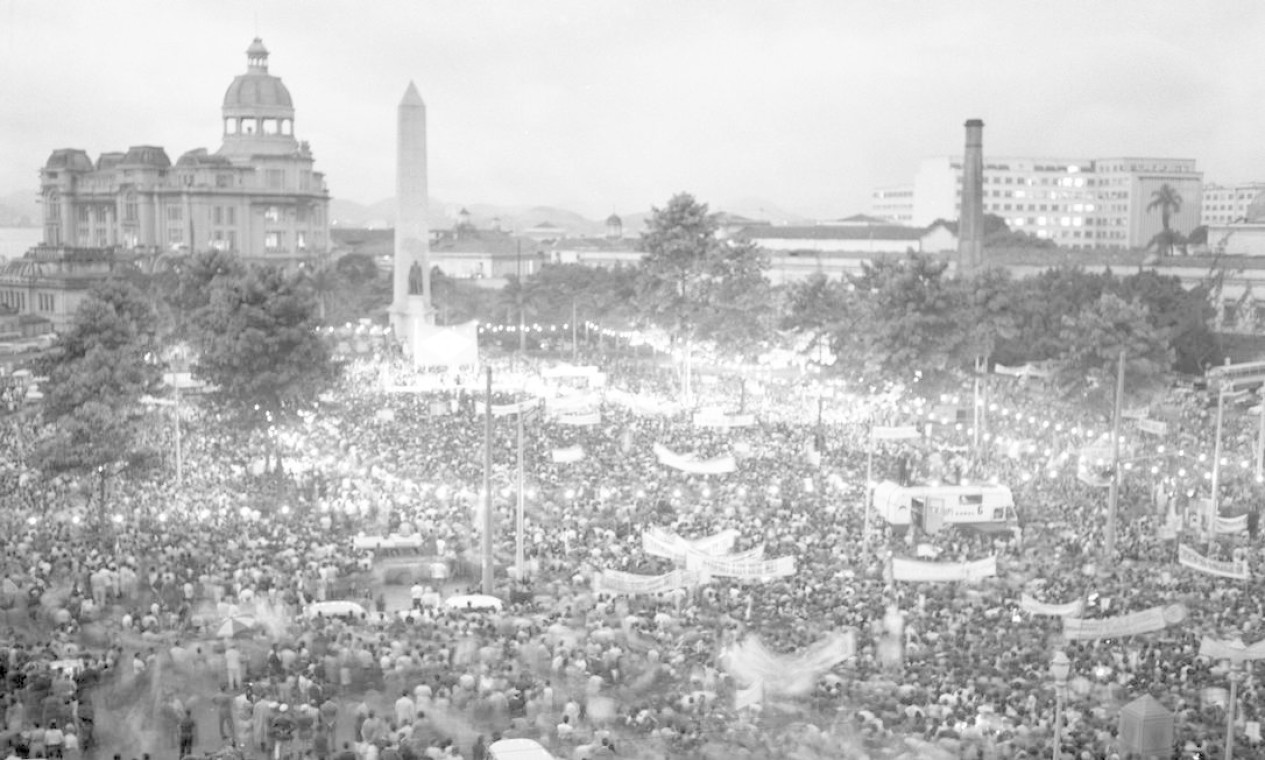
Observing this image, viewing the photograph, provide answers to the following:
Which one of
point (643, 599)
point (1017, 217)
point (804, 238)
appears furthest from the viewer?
point (1017, 217)

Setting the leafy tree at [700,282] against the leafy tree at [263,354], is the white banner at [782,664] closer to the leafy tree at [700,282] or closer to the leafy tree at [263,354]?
the leafy tree at [263,354]

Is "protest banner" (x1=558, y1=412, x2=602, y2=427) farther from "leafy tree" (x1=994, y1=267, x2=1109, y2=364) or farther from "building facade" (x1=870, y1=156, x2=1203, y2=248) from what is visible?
"building facade" (x1=870, y1=156, x2=1203, y2=248)

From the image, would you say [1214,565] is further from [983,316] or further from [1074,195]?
[1074,195]

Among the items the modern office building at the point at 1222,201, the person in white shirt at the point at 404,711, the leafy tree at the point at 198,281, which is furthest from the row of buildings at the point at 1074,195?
the person in white shirt at the point at 404,711

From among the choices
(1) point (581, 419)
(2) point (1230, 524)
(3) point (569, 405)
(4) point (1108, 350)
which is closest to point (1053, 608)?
(2) point (1230, 524)

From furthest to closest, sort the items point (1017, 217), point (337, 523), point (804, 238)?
point (1017, 217) < point (804, 238) < point (337, 523)

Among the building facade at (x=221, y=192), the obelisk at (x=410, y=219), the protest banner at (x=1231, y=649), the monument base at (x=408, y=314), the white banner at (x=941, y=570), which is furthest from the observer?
the building facade at (x=221, y=192)

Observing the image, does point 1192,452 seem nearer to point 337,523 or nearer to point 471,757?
point 337,523

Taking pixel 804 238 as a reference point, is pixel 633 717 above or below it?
below

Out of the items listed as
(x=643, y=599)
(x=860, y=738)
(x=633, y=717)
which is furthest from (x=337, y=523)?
(x=860, y=738)
